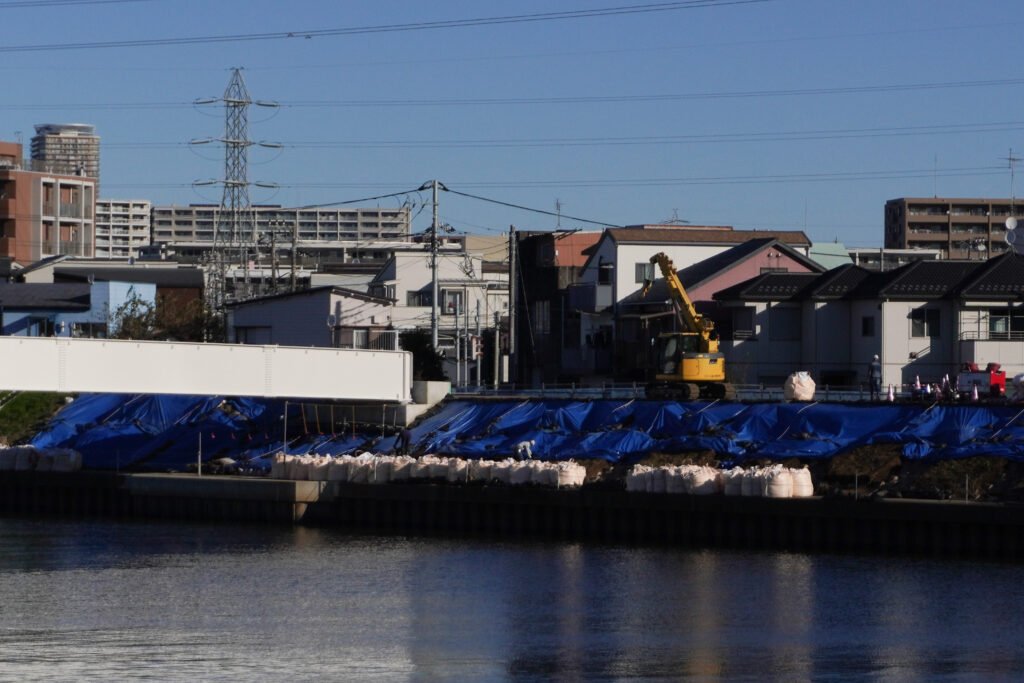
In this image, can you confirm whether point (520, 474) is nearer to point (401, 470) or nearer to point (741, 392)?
point (401, 470)

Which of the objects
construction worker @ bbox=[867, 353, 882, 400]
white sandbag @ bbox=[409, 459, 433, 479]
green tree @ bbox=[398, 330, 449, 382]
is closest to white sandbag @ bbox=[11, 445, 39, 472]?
white sandbag @ bbox=[409, 459, 433, 479]

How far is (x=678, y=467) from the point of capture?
41.9 meters

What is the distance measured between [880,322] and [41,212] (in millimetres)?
61262

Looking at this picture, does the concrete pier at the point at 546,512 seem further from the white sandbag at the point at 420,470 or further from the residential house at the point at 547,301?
the residential house at the point at 547,301

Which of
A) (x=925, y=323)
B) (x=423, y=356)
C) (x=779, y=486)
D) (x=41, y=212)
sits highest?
(x=41, y=212)

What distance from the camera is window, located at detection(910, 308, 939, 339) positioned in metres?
53.6

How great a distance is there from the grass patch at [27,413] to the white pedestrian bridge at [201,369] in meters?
14.1

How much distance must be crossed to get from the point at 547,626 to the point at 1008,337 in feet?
90.8

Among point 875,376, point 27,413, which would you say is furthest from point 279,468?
point 875,376

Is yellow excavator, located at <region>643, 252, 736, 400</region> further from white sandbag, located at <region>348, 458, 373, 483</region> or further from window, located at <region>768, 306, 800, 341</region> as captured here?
white sandbag, located at <region>348, 458, 373, 483</region>

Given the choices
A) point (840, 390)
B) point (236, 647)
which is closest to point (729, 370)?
point (840, 390)

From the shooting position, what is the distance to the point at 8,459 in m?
53.2

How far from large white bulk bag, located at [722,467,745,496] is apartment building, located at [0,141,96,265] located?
6359 cm

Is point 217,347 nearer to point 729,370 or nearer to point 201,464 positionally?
point 201,464
